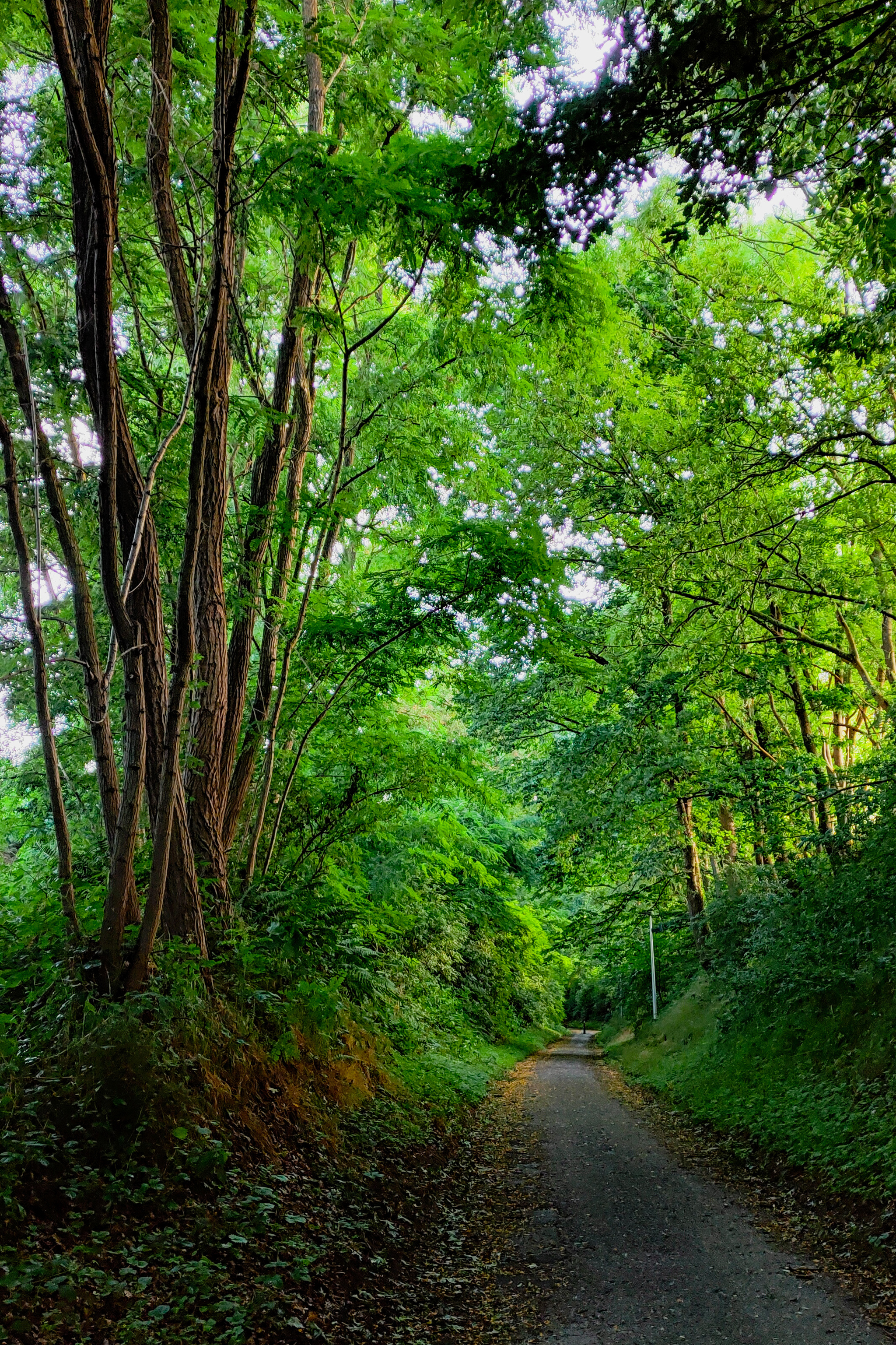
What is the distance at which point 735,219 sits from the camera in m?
10.7

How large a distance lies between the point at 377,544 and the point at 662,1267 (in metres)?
10.1

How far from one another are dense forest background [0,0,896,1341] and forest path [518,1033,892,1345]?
1.18m

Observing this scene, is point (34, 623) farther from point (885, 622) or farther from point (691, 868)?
point (691, 868)

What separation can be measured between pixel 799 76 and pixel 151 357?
697cm

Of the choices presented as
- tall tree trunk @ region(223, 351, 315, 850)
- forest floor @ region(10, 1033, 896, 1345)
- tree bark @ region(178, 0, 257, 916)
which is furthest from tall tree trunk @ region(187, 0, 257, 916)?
forest floor @ region(10, 1033, 896, 1345)

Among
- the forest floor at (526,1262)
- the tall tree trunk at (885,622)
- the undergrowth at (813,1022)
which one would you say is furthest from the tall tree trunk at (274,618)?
the tall tree trunk at (885,622)

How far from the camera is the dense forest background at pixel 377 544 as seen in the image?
4012 millimetres

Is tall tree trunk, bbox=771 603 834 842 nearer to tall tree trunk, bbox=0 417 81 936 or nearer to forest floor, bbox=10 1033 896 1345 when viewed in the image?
forest floor, bbox=10 1033 896 1345

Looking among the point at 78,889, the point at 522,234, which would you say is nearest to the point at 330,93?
the point at 522,234

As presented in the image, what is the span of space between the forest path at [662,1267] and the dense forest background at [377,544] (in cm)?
118

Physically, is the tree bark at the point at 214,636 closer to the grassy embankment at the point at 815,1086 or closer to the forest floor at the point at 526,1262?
the forest floor at the point at 526,1262

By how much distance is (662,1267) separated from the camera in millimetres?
5227

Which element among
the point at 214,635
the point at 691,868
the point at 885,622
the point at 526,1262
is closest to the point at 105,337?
the point at 214,635

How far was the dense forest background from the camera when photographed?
4.01 metres
